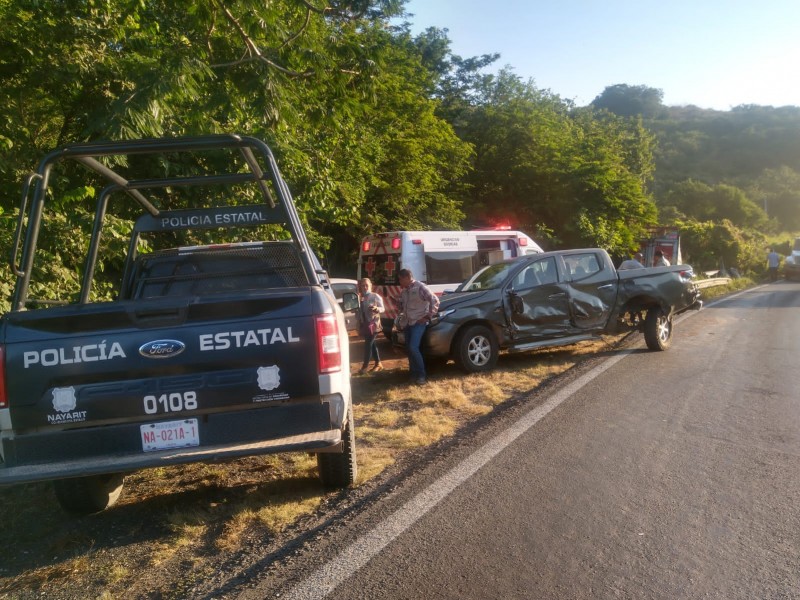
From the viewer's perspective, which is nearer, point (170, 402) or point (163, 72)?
point (170, 402)

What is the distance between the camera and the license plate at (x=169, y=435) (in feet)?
13.2

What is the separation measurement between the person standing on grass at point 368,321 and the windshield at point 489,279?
1.35 m

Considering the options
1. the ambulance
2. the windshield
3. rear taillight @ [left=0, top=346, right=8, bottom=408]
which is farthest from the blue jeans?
rear taillight @ [left=0, top=346, right=8, bottom=408]

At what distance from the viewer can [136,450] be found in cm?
401

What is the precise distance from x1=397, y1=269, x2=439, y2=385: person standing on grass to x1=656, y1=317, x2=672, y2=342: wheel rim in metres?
4.04

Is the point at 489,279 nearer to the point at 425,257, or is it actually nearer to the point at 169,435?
the point at 425,257

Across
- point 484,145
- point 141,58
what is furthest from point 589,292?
point 484,145

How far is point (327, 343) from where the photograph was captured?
415cm

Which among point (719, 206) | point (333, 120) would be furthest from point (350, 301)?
point (719, 206)

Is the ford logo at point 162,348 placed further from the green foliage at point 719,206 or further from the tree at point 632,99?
the tree at point 632,99

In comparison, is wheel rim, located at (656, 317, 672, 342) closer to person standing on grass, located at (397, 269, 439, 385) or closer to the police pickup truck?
person standing on grass, located at (397, 269, 439, 385)

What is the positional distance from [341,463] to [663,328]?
7943mm

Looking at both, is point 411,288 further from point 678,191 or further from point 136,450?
point 678,191

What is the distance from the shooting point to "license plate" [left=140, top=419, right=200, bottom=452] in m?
4.02
